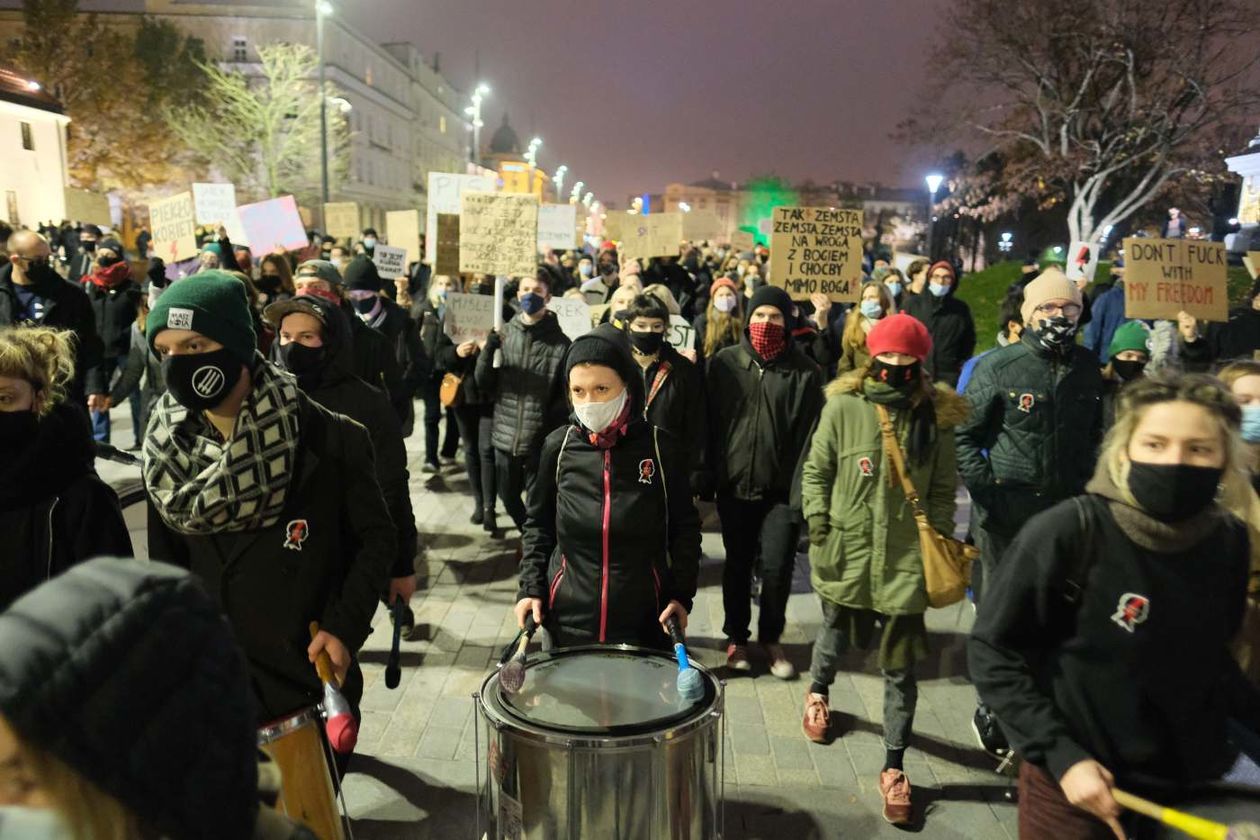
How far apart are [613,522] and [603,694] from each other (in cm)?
99

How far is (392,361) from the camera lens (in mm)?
5910

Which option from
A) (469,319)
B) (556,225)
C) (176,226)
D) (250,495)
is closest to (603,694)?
(250,495)

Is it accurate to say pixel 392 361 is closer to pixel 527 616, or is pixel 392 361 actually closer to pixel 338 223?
pixel 527 616

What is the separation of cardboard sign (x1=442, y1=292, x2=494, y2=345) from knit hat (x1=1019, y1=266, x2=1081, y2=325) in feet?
13.7

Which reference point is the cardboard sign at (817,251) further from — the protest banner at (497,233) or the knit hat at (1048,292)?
the knit hat at (1048,292)

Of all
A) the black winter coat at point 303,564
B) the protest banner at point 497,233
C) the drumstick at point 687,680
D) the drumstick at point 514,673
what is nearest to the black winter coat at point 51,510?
the black winter coat at point 303,564

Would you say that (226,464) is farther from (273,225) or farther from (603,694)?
(273,225)

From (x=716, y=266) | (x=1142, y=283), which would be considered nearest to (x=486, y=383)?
(x=1142, y=283)

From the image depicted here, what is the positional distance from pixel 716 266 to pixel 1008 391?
17.6 m

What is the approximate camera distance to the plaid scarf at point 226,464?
8.25 feet

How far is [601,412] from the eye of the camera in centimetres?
350

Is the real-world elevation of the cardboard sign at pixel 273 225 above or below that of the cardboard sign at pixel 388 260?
above

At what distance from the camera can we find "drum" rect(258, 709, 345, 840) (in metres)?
2.33

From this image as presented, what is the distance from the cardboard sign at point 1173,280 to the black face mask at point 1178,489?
531cm
